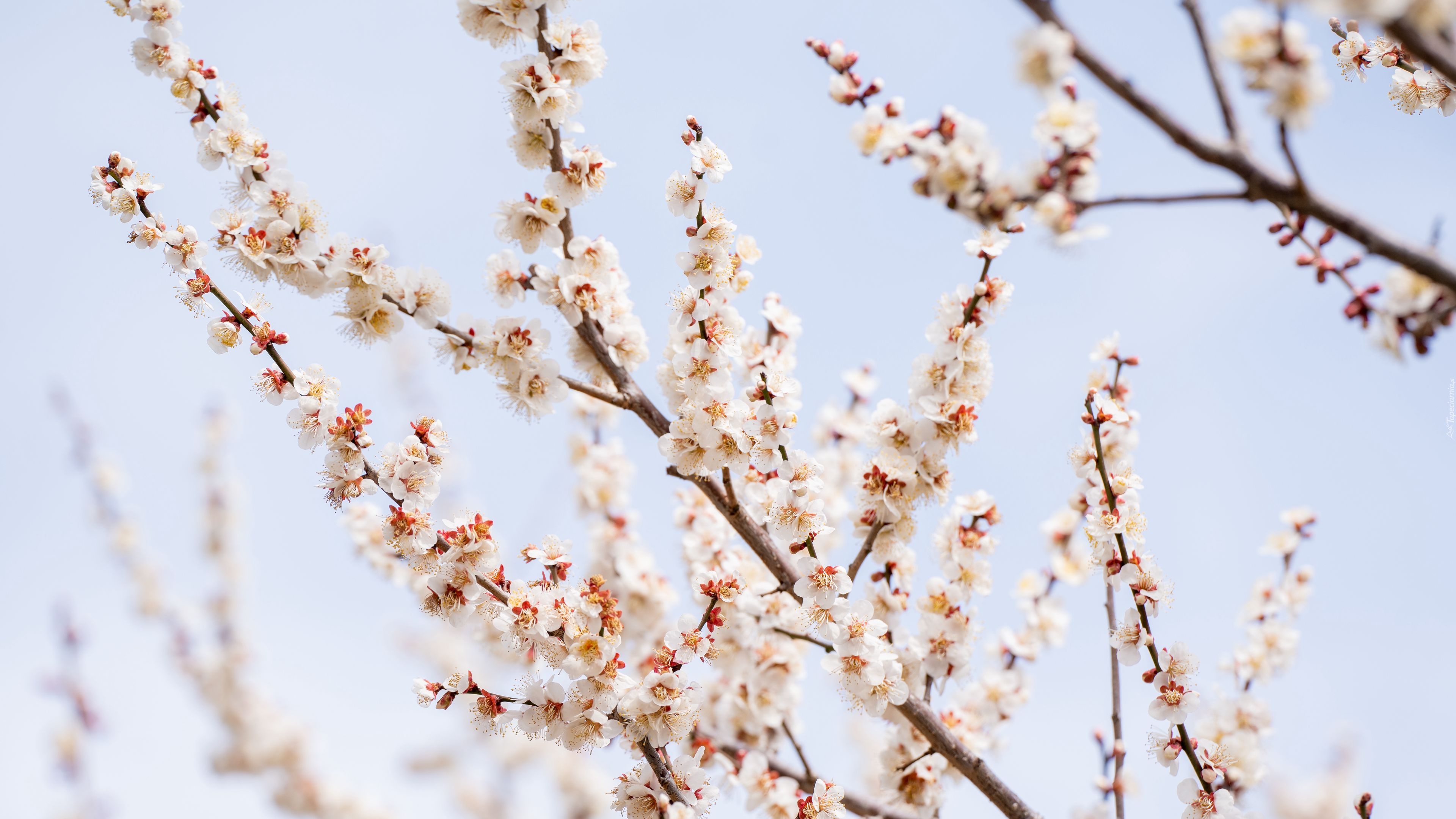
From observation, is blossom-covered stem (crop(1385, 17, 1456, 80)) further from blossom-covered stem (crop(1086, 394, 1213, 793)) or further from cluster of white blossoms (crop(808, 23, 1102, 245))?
blossom-covered stem (crop(1086, 394, 1213, 793))

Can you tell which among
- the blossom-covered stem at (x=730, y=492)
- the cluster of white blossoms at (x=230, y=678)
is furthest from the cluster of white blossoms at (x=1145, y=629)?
the cluster of white blossoms at (x=230, y=678)

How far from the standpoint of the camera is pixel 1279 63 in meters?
1.79

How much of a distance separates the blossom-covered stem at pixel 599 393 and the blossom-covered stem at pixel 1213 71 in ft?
7.02

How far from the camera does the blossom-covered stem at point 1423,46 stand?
164cm

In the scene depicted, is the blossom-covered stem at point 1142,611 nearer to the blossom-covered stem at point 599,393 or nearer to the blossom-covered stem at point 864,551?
the blossom-covered stem at point 864,551

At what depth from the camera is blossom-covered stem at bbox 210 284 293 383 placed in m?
3.15

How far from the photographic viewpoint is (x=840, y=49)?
2586 mm

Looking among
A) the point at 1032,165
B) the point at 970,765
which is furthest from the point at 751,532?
the point at 1032,165

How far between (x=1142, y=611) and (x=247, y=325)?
3544 mm

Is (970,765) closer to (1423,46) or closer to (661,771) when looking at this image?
(661,771)

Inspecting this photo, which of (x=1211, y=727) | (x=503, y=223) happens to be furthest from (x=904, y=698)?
(x=503, y=223)

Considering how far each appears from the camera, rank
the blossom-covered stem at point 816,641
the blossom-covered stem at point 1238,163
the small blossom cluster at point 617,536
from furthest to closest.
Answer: the small blossom cluster at point 617,536 < the blossom-covered stem at point 816,641 < the blossom-covered stem at point 1238,163

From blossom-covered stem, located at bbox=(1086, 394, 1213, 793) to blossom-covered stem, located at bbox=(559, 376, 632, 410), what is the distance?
1.81 metres

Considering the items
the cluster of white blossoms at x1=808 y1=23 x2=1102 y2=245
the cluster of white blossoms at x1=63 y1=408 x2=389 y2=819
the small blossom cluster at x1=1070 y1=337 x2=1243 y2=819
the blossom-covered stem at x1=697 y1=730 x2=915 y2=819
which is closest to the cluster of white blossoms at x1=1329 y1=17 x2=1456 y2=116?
the small blossom cluster at x1=1070 y1=337 x2=1243 y2=819
